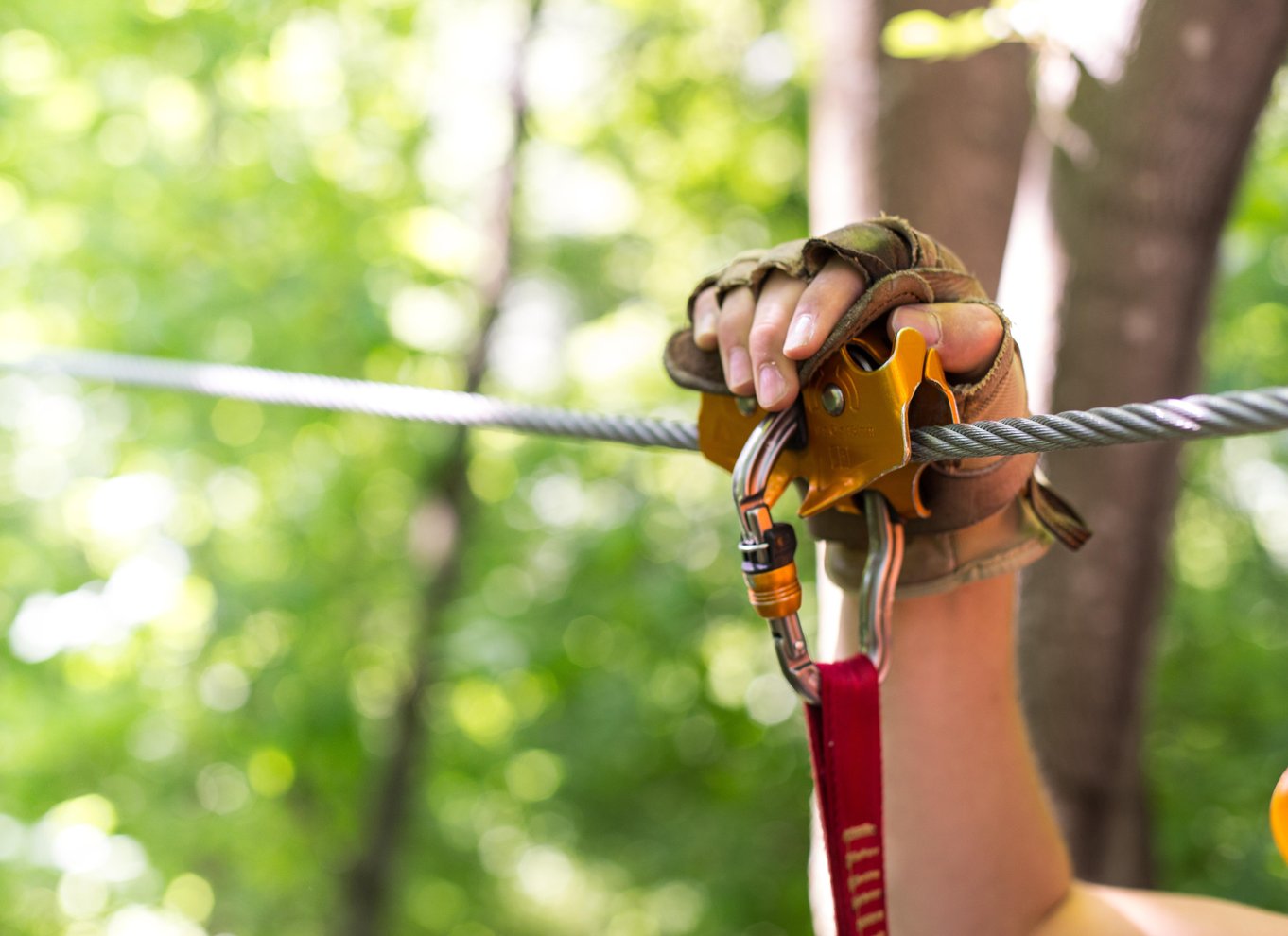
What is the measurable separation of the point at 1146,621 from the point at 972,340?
180 cm

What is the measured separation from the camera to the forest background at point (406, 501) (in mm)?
5020

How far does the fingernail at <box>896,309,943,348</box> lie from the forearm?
313 millimetres

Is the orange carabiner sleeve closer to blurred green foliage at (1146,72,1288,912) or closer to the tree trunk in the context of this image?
the tree trunk

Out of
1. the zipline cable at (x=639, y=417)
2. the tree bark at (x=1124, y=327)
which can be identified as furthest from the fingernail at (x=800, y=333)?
the tree bark at (x=1124, y=327)

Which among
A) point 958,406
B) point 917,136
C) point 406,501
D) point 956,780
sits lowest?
point 406,501

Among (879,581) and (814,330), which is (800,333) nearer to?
(814,330)

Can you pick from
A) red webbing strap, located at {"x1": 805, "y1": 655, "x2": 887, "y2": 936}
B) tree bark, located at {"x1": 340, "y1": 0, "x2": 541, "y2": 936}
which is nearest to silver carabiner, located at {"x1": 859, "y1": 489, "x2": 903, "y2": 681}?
red webbing strap, located at {"x1": 805, "y1": 655, "x2": 887, "y2": 936}

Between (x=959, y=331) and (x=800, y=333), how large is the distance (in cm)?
14

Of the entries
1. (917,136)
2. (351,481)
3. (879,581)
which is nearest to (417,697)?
(351,481)

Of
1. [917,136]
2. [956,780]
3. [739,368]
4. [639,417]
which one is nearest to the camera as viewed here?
[739,368]

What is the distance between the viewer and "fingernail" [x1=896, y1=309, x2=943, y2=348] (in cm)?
88

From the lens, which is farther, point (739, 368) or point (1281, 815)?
point (739, 368)

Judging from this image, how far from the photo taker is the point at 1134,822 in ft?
8.71

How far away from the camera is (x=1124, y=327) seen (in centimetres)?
213
